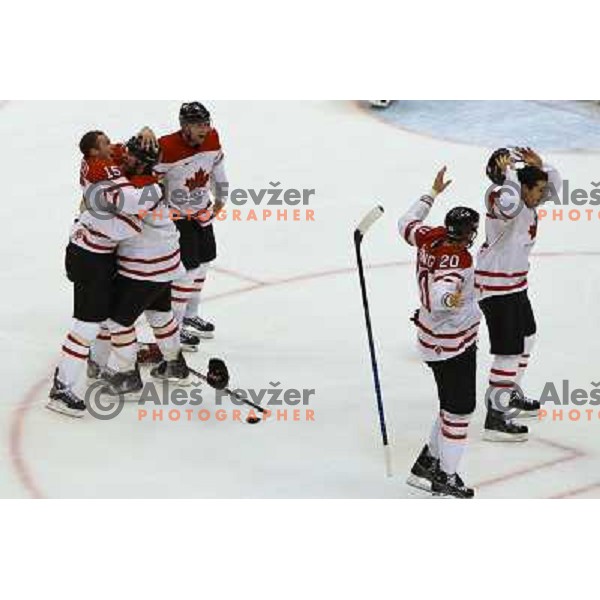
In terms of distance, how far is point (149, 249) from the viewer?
7.91m

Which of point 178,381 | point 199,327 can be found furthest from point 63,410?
point 199,327

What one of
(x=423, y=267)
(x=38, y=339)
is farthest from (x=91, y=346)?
(x=423, y=267)

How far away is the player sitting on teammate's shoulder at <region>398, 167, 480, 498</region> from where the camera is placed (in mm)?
7090

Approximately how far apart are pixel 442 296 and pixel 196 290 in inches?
75.9

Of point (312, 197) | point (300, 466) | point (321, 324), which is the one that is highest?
point (312, 197)

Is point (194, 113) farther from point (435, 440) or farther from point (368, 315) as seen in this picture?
point (435, 440)

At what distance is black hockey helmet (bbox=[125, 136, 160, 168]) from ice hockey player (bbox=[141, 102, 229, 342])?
1.31ft

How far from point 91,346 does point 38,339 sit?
2.13 ft

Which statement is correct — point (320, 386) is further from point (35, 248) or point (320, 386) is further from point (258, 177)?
point (258, 177)

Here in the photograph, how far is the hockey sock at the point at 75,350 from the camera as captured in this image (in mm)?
7961

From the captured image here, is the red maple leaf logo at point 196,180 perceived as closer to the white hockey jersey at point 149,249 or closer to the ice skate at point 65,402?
the white hockey jersey at point 149,249

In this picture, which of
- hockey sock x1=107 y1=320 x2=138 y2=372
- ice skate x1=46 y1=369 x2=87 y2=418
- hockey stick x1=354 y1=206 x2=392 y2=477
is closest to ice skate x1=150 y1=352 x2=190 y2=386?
hockey sock x1=107 y1=320 x2=138 y2=372

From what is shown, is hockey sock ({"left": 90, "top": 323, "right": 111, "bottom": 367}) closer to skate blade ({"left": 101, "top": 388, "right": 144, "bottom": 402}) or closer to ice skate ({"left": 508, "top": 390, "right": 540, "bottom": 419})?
skate blade ({"left": 101, "top": 388, "right": 144, "bottom": 402})

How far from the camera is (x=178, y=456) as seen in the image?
7.68m
